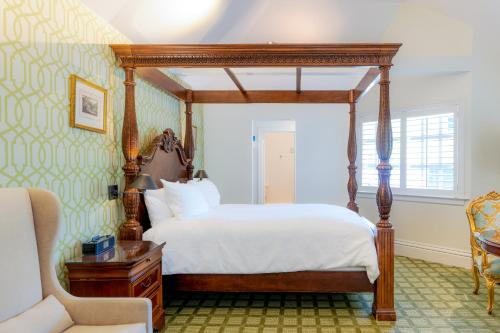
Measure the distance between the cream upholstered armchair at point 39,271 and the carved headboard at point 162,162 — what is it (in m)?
1.37

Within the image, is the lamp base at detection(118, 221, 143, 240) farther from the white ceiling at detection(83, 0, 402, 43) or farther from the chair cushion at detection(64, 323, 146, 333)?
the white ceiling at detection(83, 0, 402, 43)

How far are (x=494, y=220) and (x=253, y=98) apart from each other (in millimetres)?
3005

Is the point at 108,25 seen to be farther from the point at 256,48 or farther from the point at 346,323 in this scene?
the point at 346,323

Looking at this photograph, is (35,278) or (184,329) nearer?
(35,278)

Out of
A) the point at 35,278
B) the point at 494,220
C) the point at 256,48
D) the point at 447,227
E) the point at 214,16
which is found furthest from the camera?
the point at 447,227

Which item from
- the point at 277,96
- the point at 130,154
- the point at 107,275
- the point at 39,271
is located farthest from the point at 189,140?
the point at 39,271

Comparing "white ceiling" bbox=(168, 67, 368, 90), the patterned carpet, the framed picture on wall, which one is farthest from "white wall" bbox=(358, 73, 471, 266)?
the framed picture on wall

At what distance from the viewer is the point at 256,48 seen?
2643 millimetres

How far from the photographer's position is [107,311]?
1739 mm

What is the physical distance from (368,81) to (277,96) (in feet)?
4.09

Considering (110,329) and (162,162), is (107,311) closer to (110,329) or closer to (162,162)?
(110,329)

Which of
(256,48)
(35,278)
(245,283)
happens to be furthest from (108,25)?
(245,283)

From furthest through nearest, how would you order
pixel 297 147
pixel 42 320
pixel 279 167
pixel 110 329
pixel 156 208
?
pixel 279 167, pixel 297 147, pixel 156 208, pixel 110 329, pixel 42 320

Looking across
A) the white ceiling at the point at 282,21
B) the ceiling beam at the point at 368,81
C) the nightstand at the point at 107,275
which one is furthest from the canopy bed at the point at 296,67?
the white ceiling at the point at 282,21
